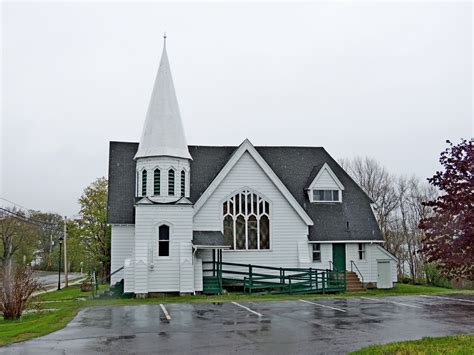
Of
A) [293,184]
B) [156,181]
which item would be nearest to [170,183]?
[156,181]

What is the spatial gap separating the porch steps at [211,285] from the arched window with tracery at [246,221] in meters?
2.67

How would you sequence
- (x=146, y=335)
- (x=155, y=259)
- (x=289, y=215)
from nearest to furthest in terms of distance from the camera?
(x=146, y=335) → (x=155, y=259) → (x=289, y=215)

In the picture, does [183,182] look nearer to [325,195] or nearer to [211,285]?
[211,285]

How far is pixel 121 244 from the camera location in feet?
89.8

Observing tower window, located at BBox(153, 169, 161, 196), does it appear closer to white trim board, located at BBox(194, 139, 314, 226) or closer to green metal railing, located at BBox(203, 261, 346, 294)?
white trim board, located at BBox(194, 139, 314, 226)

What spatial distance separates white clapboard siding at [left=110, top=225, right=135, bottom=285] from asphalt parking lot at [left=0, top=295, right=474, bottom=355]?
731cm

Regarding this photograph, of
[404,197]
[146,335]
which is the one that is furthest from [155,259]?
[404,197]

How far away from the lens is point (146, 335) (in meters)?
12.8

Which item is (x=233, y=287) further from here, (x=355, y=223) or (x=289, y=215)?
(x=355, y=223)

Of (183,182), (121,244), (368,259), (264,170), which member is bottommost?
(368,259)

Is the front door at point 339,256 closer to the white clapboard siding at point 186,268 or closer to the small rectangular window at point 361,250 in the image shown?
the small rectangular window at point 361,250

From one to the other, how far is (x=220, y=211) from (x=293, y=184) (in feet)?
19.9

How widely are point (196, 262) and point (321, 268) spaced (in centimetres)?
800

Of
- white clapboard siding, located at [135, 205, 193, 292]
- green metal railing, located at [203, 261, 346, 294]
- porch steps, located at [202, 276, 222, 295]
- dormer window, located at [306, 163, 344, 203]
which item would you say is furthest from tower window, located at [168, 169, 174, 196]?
dormer window, located at [306, 163, 344, 203]
